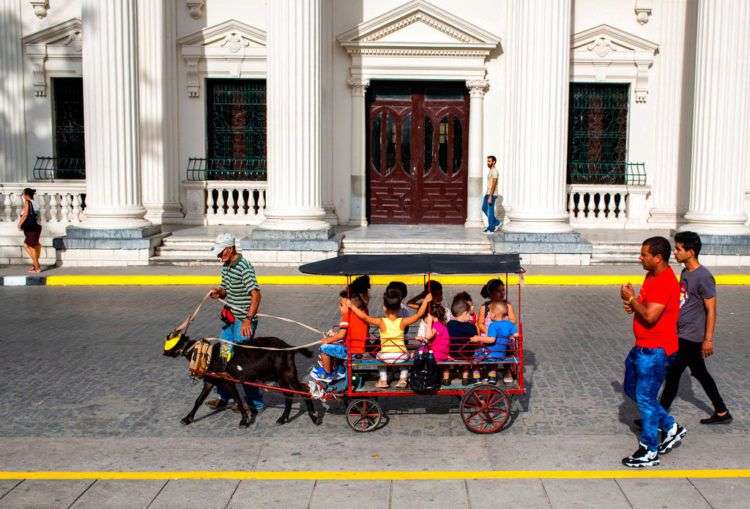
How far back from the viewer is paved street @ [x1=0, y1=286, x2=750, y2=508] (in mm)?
6250

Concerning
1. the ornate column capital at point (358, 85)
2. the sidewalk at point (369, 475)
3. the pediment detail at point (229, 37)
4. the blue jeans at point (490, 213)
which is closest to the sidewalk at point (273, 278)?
the blue jeans at point (490, 213)

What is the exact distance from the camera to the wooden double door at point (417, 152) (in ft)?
68.9

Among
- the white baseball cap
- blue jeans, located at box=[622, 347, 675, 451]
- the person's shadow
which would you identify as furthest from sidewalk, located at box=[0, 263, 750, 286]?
blue jeans, located at box=[622, 347, 675, 451]

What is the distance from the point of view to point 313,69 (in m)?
17.1

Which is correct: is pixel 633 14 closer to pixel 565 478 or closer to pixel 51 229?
pixel 51 229

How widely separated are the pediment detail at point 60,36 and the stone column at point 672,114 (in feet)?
44.7

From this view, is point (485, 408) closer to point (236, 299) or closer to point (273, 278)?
point (236, 299)

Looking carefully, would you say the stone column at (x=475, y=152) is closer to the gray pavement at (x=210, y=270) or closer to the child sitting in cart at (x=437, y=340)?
the gray pavement at (x=210, y=270)

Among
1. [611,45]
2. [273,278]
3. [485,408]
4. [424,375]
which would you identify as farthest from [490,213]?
[424,375]

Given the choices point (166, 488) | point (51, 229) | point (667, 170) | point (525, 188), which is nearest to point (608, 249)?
point (525, 188)

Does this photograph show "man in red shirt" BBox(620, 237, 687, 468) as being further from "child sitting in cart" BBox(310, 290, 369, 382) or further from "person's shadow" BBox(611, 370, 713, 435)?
"child sitting in cart" BBox(310, 290, 369, 382)

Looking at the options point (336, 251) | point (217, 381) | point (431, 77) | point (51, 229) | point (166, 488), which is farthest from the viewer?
point (431, 77)

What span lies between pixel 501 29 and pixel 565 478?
15.8 m

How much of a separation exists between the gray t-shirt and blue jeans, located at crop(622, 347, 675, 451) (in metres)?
1.02
